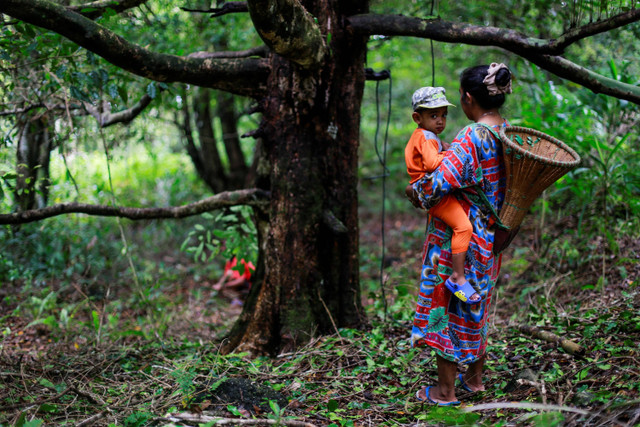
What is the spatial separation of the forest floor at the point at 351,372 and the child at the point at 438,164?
61cm

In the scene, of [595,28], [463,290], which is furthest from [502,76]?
[463,290]

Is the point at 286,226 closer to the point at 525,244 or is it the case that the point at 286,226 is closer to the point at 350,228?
the point at 350,228

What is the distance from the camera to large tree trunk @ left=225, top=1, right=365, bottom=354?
11.0 feet

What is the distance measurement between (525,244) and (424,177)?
3990mm

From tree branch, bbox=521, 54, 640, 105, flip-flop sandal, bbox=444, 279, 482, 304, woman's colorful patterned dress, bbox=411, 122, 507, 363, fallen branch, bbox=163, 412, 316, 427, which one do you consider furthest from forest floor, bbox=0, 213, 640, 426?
tree branch, bbox=521, 54, 640, 105

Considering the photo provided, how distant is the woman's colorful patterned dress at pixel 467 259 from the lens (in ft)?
8.20

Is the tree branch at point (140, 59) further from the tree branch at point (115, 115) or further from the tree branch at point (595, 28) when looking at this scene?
the tree branch at point (595, 28)

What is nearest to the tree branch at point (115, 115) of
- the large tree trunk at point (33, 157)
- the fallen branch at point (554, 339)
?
the large tree trunk at point (33, 157)

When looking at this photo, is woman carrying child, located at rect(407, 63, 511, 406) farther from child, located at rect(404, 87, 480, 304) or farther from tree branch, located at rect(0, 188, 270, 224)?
tree branch, located at rect(0, 188, 270, 224)

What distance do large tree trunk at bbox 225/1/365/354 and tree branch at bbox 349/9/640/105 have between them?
514mm

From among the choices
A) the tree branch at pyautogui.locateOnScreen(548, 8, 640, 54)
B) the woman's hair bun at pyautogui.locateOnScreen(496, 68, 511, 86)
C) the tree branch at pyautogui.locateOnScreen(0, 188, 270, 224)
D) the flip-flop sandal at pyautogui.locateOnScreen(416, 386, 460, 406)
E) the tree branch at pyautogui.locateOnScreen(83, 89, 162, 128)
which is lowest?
the flip-flop sandal at pyautogui.locateOnScreen(416, 386, 460, 406)

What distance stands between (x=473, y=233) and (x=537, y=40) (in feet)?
3.93

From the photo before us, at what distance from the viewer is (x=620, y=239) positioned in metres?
4.39

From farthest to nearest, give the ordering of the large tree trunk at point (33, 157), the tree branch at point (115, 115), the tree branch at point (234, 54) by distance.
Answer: the large tree trunk at point (33, 157)
the tree branch at point (115, 115)
the tree branch at point (234, 54)
